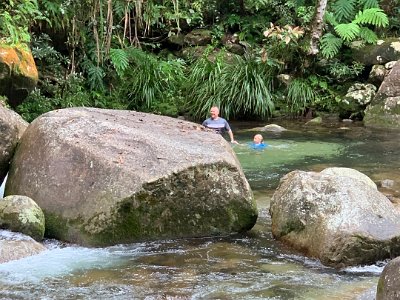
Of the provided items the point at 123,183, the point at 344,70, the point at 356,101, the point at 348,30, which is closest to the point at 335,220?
the point at 123,183

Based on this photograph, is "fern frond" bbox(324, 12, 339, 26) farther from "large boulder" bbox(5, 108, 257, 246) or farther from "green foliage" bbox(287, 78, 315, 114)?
"large boulder" bbox(5, 108, 257, 246)

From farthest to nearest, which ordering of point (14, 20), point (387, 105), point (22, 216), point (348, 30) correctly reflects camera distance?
point (348, 30) → point (387, 105) → point (14, 20) → point (22, 216)

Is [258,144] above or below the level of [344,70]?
below

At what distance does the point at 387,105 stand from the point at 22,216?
32.4 feet

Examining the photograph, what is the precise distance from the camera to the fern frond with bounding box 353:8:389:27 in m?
14.6

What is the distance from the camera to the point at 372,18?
1472cm

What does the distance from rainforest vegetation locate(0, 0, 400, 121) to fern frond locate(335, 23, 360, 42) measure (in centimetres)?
2

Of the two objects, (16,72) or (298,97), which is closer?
(16,72)

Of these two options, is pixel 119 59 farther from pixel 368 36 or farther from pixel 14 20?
pixel 368 36

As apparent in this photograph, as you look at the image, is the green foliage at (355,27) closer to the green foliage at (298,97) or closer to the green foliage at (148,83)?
the green foliage at (298,97)

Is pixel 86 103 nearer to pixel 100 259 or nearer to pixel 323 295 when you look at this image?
pixel 100 259

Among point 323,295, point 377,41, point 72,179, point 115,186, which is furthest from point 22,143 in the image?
point 377,41

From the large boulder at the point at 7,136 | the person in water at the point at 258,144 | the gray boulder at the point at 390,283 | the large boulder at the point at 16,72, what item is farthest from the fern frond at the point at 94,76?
the gray boulder at the point at 390,283

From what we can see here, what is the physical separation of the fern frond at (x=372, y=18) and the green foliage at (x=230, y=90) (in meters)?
2.83
